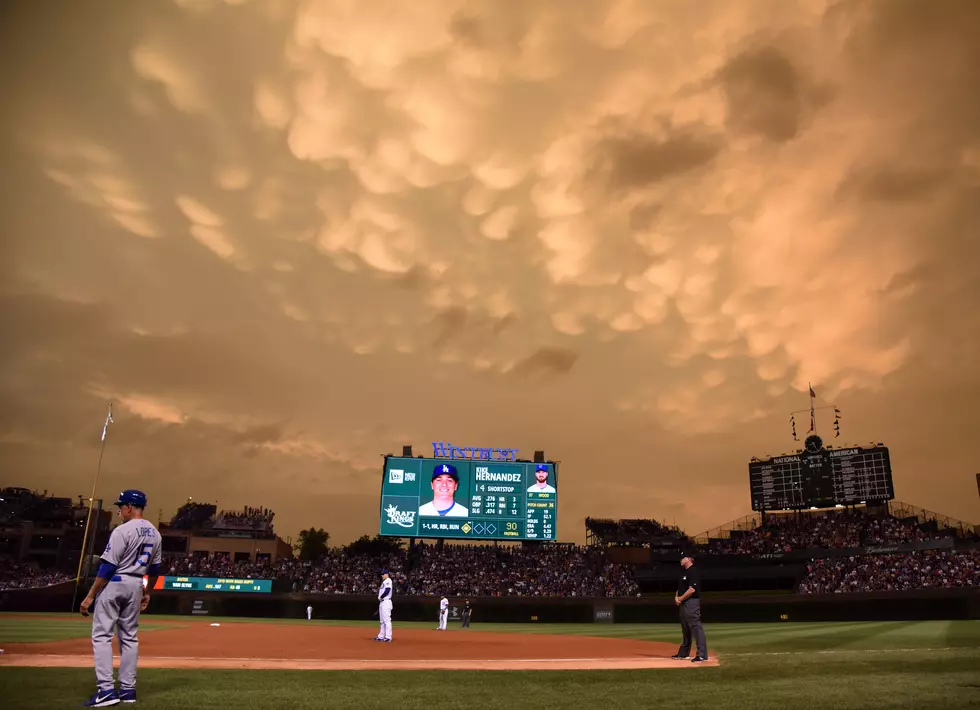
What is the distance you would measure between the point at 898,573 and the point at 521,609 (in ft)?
77.1

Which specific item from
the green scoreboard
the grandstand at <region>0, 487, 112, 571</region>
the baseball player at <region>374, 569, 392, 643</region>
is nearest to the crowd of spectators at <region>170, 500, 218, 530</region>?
the grandstand at <region>0, 487, 112, 571</region>

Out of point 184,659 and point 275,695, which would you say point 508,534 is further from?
point 275,695

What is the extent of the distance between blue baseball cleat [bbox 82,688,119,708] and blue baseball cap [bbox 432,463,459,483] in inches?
1634

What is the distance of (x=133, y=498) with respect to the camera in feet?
25.8

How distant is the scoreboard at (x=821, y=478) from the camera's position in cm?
5716

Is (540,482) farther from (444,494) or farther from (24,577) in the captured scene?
(24,577)

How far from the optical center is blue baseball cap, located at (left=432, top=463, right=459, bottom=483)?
157ft

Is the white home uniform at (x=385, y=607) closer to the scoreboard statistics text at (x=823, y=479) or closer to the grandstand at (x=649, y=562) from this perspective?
the grandstand at (x=649, y=562)

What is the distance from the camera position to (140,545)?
24.8ft

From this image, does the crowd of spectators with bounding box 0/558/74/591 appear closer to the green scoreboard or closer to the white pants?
the green scoreboard

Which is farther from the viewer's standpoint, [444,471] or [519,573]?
[519,573]

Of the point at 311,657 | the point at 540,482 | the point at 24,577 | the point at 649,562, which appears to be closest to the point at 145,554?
the point at 311,657

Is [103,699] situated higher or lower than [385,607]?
higher

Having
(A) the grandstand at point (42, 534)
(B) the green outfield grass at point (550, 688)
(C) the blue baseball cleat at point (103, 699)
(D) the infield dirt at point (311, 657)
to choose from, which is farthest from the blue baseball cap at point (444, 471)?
(A) the grandstand at point (42, 534)
